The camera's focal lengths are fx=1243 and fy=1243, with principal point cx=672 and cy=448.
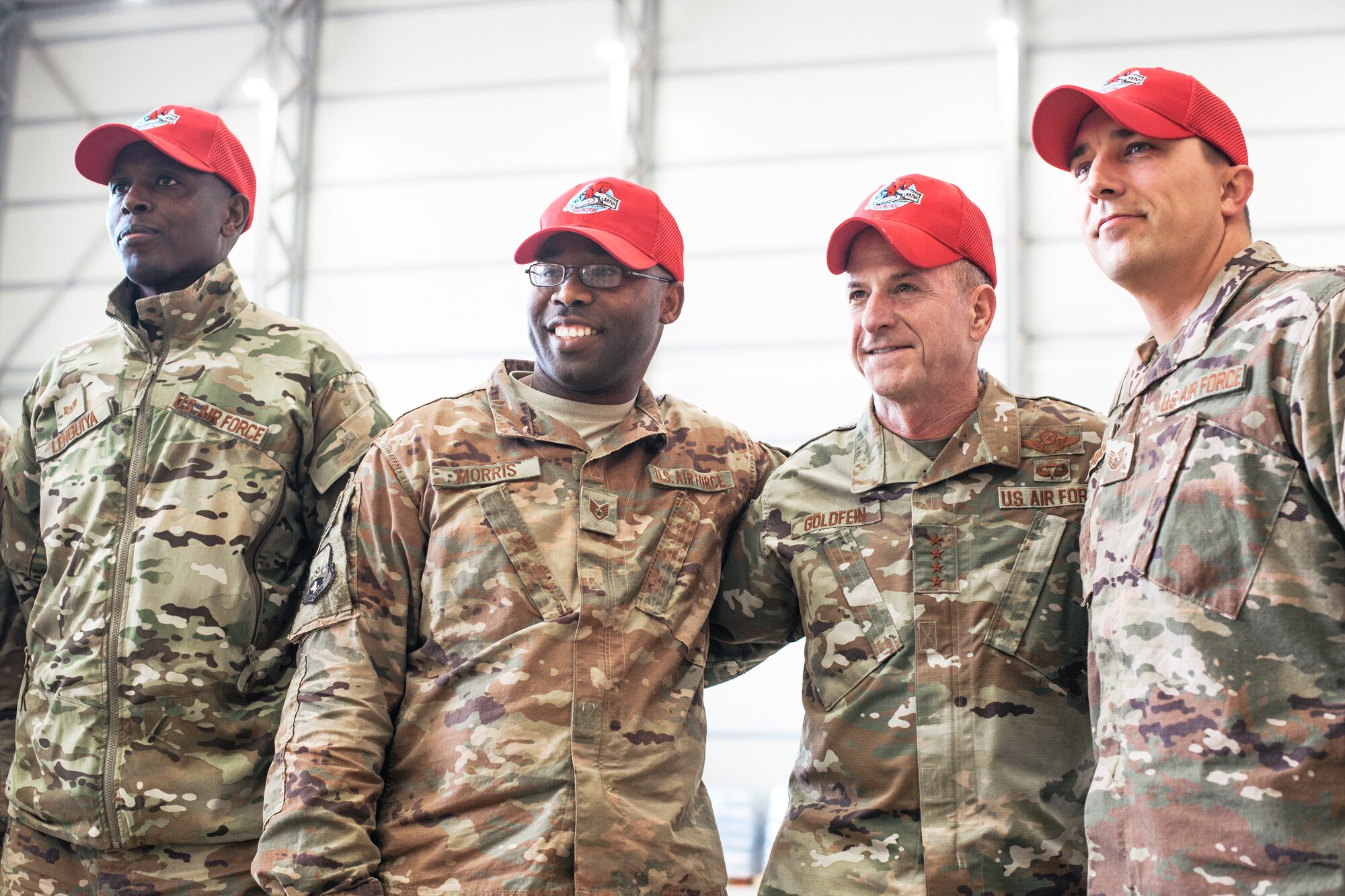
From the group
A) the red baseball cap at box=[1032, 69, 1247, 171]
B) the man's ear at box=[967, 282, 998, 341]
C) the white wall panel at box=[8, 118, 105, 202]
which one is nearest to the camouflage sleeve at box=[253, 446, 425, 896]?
the man's ear at box=[967, 282, 998, 341]

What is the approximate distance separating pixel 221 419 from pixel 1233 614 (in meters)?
2.03

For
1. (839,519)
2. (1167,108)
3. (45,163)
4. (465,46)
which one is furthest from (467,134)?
(1167,108)

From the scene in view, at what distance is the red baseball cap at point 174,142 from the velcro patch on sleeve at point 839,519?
1.50 metres

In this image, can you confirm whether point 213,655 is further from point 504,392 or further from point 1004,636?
point 1004,636

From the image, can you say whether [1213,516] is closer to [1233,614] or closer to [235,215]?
[1233,614]

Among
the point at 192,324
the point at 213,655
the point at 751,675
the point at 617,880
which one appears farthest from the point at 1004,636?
the point at 751,675

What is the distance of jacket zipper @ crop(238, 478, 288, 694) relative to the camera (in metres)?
2.63

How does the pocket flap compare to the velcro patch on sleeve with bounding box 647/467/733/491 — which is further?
the velcro patch on sleeve with bounding box 647/467/733/491

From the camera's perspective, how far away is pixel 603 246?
8.23ft

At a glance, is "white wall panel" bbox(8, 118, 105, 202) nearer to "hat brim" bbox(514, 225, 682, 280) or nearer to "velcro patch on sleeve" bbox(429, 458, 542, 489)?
"hat brim" bbox(514, 225, 682, 280)

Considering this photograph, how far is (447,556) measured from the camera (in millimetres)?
2379

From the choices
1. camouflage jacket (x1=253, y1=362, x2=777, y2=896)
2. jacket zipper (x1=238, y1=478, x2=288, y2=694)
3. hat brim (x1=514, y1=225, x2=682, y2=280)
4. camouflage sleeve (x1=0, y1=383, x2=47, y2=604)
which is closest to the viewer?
camouflage jacket (x1=253, y1=362, x2=777, y2=896)

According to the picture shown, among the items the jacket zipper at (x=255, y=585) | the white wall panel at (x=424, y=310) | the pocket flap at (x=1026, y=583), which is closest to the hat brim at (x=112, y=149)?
Answer: the jacket zipper at (x=255, y=585)

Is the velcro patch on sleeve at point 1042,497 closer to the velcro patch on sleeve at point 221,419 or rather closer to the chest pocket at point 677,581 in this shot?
the chest pocket at point 677,581
